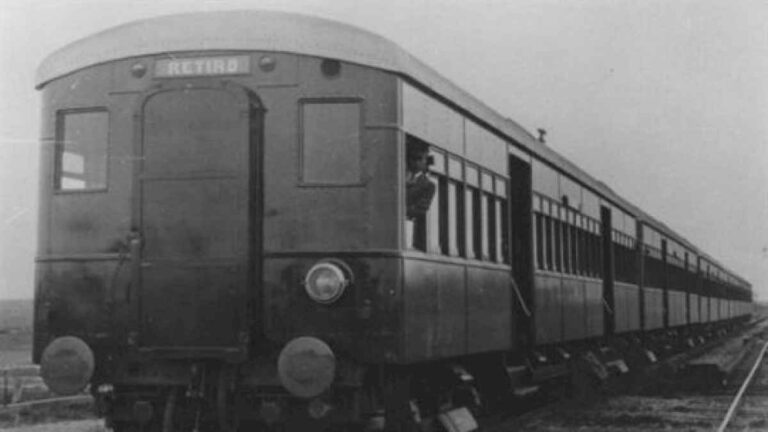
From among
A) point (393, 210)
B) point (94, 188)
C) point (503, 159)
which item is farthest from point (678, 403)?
point (94, 188)

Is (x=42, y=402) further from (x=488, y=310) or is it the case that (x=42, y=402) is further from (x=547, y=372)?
(x=488, y=310)

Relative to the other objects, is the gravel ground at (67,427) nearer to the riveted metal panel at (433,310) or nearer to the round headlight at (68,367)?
the round headlight at (68,367)

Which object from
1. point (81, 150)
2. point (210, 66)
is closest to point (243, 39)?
point (210, 66)

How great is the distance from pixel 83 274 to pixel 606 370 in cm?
1091

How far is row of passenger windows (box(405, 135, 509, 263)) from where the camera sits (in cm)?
915

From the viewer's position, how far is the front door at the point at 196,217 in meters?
8.23

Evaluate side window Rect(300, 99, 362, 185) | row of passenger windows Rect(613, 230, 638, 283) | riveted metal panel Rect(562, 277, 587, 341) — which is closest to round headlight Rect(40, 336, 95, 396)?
side window Rect(300, 99, 362, 185)

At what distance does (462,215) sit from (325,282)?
2.26m

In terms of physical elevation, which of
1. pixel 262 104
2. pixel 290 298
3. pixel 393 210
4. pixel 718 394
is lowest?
pixel 718 394

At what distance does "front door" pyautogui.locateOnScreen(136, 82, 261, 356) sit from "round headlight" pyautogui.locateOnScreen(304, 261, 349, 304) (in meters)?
0.46

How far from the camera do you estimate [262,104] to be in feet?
27.6

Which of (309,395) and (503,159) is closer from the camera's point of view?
(309,395)

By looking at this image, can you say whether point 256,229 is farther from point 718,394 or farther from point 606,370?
point 718,394

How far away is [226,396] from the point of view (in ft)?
27.2
